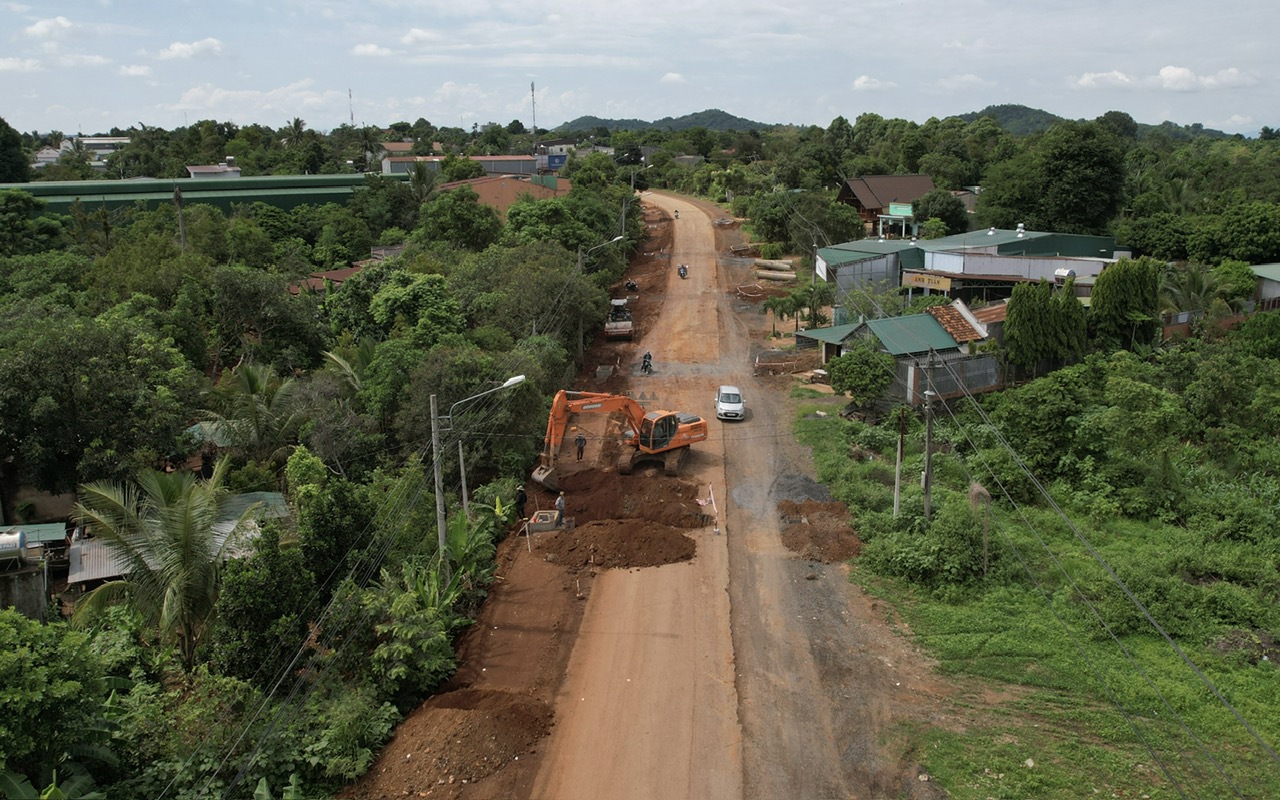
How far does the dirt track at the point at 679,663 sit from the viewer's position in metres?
14.2

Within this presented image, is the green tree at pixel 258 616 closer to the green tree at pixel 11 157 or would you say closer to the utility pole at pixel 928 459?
the utility pole at pixel 928 459

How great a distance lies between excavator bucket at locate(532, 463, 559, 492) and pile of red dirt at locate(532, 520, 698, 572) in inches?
96.5

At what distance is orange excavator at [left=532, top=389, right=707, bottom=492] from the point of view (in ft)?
83.9

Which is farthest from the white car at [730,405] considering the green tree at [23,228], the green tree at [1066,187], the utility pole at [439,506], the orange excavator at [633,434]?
the green tree at [23,228]

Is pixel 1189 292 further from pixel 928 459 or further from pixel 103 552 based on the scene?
pixel 103 552

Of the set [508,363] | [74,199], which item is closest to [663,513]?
[508,363]

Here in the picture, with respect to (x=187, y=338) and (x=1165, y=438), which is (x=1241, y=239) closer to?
(x=1165, y=438)

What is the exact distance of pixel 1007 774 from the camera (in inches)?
545

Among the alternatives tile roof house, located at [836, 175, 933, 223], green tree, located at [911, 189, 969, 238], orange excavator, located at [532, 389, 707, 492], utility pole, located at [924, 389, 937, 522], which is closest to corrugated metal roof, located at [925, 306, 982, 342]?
orange excavator, located at [532, 389, 707, 492]

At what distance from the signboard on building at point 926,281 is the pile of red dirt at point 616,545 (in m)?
25.8

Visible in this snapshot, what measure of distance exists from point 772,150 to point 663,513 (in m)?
96.9

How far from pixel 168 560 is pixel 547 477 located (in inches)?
453

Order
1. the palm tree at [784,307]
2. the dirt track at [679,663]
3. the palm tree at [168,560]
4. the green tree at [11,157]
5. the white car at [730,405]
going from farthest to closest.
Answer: the green tree at [11,157] < the palm tree at [784,307] < the white car at [730,405] < the palm tree at [168,560] < the dirt track at [679,663]

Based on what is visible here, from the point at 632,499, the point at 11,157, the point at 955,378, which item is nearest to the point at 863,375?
the point at 955,378
